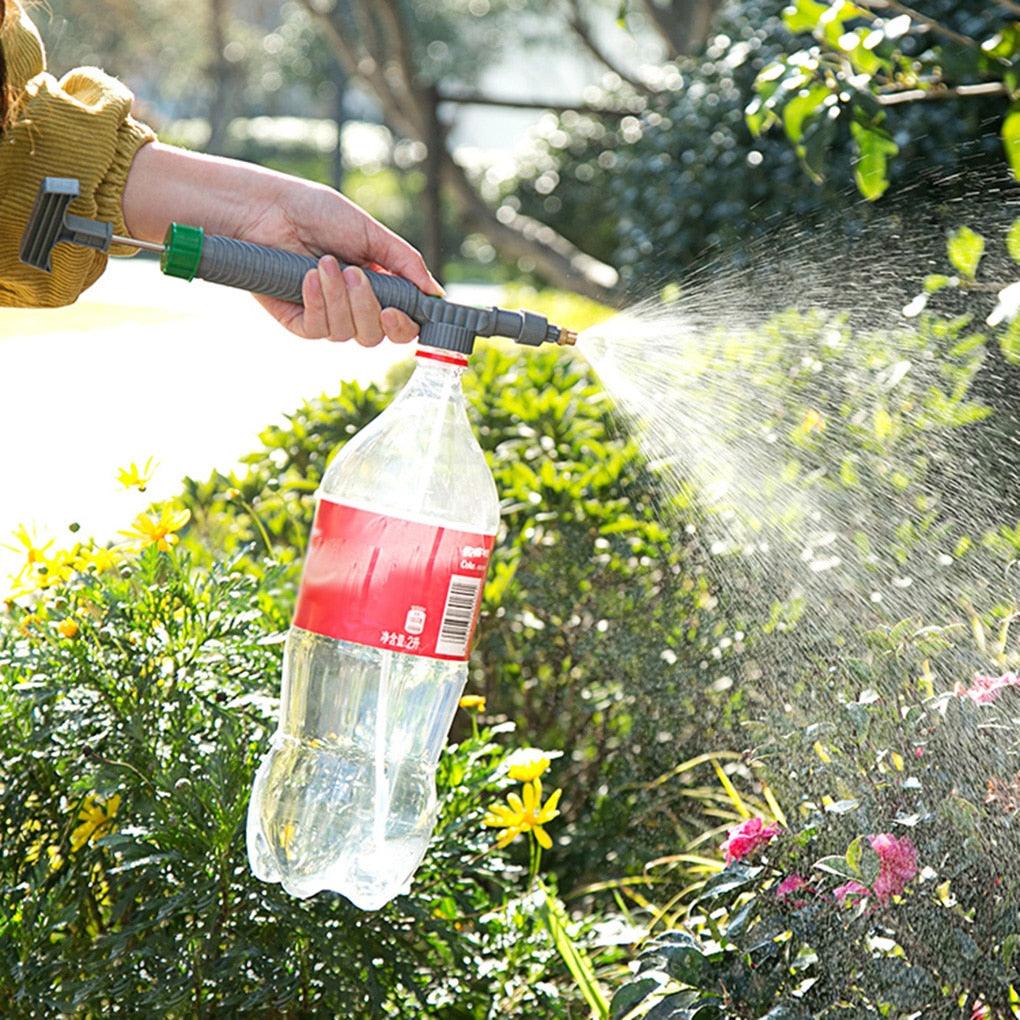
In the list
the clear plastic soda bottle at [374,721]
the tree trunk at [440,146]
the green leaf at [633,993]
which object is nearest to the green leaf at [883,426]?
the clear plastic soda bottle at [374,721]

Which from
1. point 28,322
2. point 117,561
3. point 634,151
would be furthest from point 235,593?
point 28,322

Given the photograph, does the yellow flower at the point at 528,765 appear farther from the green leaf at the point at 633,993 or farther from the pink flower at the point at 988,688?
the pink flower at the point at 988,688

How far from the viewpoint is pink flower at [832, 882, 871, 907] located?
73.1 inches

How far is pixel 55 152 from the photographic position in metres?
2.03

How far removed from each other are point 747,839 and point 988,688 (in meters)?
0.39

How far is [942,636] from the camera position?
7.72 ft

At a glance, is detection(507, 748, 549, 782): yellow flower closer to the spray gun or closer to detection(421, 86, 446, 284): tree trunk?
the spray gun

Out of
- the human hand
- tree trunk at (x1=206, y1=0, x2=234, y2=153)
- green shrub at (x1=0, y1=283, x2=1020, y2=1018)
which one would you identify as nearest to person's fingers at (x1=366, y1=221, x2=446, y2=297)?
the human hand

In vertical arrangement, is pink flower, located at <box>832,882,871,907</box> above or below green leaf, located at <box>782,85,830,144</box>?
below

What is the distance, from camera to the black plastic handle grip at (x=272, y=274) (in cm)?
185

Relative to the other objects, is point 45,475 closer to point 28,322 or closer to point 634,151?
point 634,151

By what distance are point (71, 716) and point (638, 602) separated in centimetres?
120

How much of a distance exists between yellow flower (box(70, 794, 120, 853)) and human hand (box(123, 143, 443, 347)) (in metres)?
0.75

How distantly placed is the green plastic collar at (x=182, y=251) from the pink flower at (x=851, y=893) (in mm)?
1119
